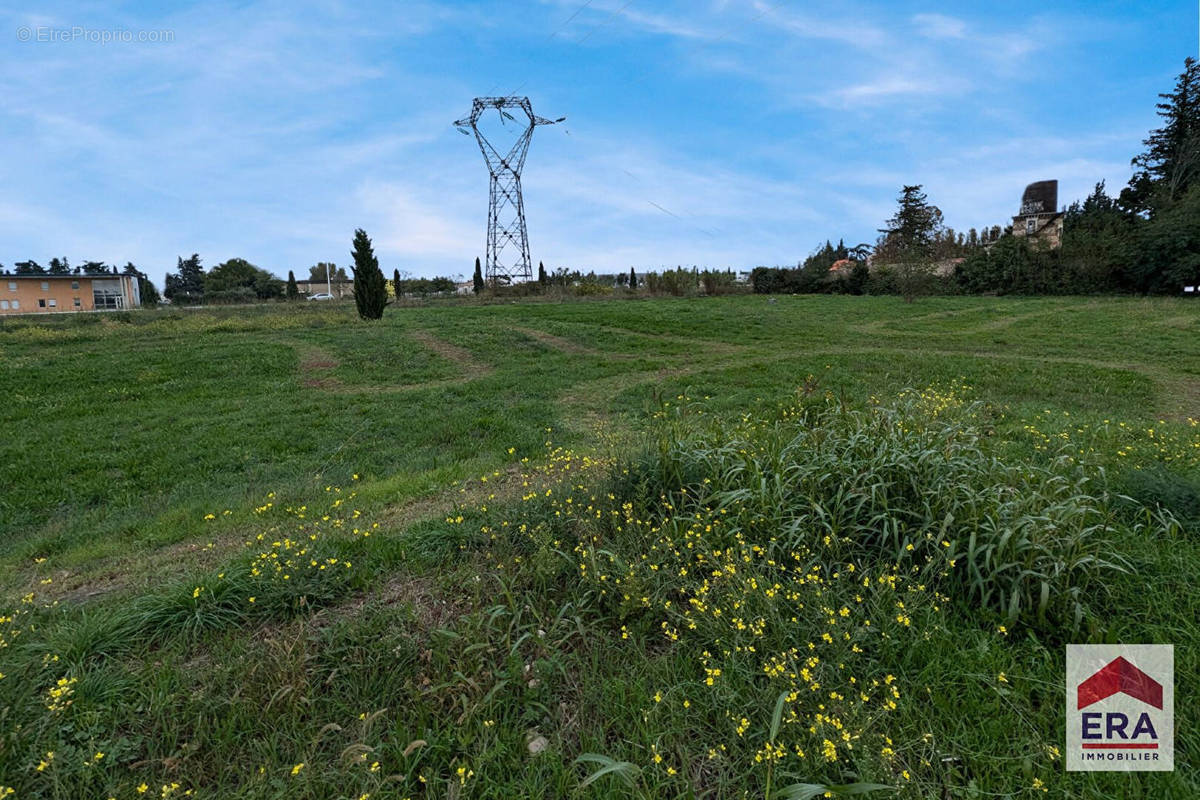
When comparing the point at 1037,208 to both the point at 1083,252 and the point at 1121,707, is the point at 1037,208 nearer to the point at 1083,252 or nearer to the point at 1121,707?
the point at 1083,252

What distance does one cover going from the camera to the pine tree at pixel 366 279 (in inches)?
770

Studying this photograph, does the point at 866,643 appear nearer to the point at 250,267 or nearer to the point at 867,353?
the point at 867,353

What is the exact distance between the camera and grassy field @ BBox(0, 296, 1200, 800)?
1634mm

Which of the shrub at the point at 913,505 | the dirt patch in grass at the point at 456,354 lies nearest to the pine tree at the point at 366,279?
the dirt patch in grass at the point at 456,354

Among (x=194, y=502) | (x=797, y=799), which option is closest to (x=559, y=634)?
(x=797, y=799)

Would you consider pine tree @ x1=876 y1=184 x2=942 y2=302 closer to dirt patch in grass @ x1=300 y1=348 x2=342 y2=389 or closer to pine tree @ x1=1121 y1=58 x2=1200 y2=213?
pine tree @ x1=1121 y1=58 x2=1200 y2=213

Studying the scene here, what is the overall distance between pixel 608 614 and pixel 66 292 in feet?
225

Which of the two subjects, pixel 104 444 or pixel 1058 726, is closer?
pixel 1058 726

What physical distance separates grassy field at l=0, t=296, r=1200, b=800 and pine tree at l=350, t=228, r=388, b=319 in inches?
609

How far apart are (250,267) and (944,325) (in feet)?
281

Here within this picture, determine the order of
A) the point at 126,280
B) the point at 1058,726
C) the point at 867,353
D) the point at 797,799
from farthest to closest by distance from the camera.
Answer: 1. the point at 126,280
2. the point at 867,353
3. the point at 1058,726
4. the point at 797,799

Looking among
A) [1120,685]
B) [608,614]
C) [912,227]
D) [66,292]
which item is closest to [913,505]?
[1120,685]

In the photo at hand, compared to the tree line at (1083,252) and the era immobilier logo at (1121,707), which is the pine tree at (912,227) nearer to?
the tree line at (1083,252)

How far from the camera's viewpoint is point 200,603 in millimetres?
2412
